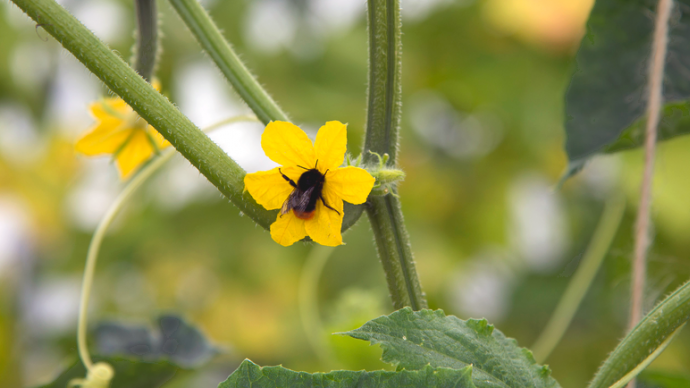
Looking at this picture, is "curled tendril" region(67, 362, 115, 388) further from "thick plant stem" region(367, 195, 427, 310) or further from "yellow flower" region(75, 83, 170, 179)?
"thick plant stem" region(367, 195, 427, 310)

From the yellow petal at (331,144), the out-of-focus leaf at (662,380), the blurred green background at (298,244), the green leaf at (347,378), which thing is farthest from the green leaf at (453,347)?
the blurred green background at (298,244)

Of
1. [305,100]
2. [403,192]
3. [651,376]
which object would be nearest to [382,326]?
[651,376]

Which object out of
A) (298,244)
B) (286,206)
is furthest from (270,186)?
(298,244)

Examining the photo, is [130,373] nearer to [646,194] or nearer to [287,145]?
[287,145]

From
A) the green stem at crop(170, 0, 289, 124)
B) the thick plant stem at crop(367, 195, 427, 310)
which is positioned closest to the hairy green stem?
the green stem at crop(170, 0, 289, 124)

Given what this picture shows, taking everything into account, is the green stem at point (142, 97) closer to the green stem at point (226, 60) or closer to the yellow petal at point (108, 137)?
the green stem at point (226, 60)

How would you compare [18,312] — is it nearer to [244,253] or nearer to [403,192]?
[244,253]

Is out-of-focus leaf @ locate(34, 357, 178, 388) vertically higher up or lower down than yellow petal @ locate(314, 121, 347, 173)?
lower down
